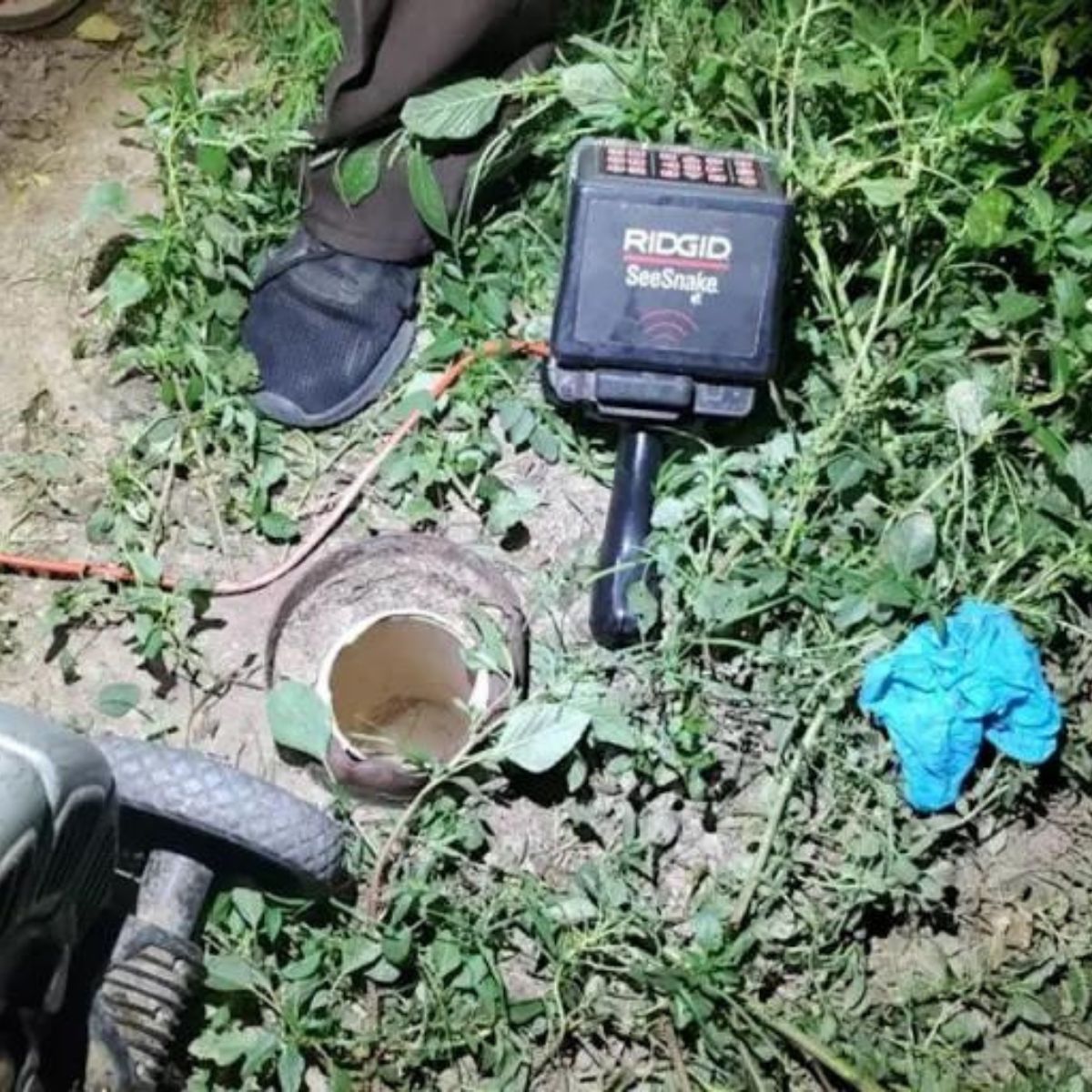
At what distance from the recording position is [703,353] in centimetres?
162

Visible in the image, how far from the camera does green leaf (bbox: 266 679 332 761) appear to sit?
63.6 inches

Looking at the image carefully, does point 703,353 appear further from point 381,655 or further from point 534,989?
point 534,989

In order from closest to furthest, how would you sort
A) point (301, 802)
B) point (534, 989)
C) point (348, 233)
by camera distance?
point (301, 802) < point (534, 989) < point (348, 233)

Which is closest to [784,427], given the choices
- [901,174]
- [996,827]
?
[901,174]

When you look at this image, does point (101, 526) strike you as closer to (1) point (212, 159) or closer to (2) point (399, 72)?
(1) point (212, 159)

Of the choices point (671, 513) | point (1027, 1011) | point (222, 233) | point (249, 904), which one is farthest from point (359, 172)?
point (1027, 1011)

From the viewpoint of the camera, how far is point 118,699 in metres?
1.67

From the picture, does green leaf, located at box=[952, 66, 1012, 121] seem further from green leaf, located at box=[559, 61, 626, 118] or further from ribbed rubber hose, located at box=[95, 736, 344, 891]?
ribbed rubber hose, located at box=[95, 736, 344, 891]

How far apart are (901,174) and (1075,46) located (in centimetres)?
24

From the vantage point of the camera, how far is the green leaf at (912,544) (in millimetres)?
1632

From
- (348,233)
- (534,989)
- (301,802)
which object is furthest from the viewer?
(348,233)

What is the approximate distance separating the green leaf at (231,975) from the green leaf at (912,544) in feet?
2.39

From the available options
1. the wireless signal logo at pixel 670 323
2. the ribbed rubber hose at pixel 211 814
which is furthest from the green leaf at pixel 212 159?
the ribbed rubber hose at pixel 211 814

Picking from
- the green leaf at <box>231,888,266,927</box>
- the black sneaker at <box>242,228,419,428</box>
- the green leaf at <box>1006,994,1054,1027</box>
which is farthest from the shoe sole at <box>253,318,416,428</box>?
the green leaf at <box>1006,994,1054,1027</box>
